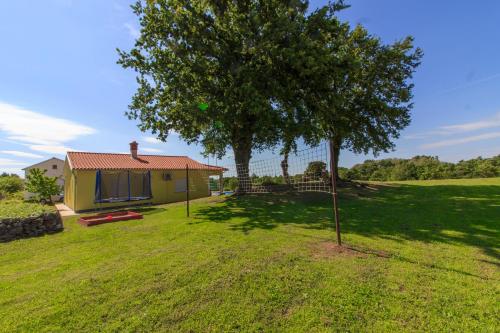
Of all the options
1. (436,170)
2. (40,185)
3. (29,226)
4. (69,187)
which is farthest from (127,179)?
(436,170)

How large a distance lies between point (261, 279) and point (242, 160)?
11.3 meters

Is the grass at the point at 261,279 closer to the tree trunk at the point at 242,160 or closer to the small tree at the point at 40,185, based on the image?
the tree trunk at the point at 242,160

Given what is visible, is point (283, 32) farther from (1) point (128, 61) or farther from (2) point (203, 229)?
(2) point (203, 229)

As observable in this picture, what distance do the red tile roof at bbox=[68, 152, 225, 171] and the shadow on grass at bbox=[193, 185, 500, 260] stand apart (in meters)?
8.78

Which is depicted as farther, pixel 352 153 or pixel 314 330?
pixel 352 153

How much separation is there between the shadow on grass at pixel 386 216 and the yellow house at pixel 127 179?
5544 mm

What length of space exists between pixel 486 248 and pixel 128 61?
16.3m

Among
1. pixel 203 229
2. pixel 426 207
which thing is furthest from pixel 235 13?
pixel 426 207

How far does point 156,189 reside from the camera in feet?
62.2

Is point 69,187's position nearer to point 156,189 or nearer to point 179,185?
point 156,189

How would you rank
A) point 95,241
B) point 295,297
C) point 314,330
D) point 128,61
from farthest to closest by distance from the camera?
point 128,61 < point 95,241 < point 295,297 < point 314,330

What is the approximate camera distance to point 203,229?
809 cm

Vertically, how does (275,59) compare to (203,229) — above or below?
above

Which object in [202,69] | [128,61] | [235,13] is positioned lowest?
[202,69]
